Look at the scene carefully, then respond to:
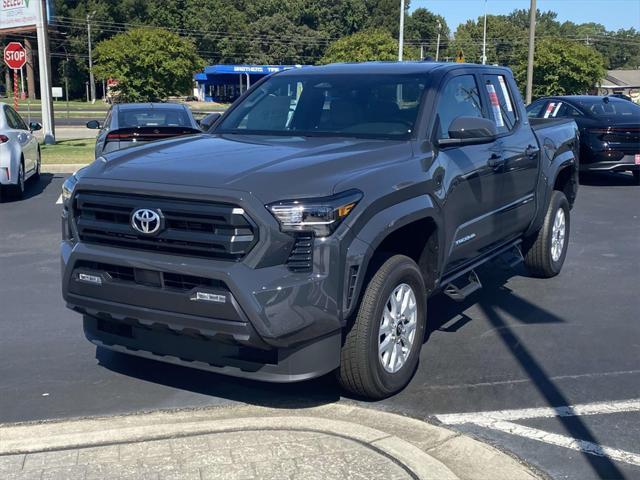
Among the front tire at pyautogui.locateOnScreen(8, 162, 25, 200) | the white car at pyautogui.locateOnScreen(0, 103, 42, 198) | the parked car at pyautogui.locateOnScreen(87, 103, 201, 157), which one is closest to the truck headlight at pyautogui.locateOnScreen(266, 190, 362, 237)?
the parked car at pyautogui.locateOnScreen(87, 103, 201, 157)

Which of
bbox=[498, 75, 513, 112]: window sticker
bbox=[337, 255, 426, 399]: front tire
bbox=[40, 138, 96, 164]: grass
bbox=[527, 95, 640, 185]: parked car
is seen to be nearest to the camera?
bbox=[337, 255, 426, 399]: front tire

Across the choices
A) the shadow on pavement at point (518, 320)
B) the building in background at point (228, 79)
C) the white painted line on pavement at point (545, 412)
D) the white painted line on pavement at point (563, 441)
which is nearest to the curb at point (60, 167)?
the shadow on pavement at point (518, 320)

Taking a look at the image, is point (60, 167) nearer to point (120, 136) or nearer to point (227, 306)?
point (120, 136)

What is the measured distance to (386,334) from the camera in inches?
189

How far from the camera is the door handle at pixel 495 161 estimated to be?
6.10 m

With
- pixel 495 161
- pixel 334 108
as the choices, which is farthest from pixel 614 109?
pixel 334 108

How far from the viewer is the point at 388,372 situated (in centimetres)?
483

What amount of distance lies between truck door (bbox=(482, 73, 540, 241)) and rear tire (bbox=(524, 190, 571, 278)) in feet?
2.24

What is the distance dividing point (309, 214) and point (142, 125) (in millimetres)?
9682

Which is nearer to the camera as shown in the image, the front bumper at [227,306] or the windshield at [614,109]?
the front bumper at [227,306]

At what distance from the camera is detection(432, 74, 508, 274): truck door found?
5.43 m

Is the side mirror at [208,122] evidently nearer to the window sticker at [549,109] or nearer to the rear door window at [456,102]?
the rear door window at [456,102]

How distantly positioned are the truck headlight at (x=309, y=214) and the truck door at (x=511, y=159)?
2.31 meters

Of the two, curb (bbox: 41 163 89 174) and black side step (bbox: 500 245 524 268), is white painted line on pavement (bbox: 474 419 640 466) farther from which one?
curb (bbox: 41 163 89 174)
